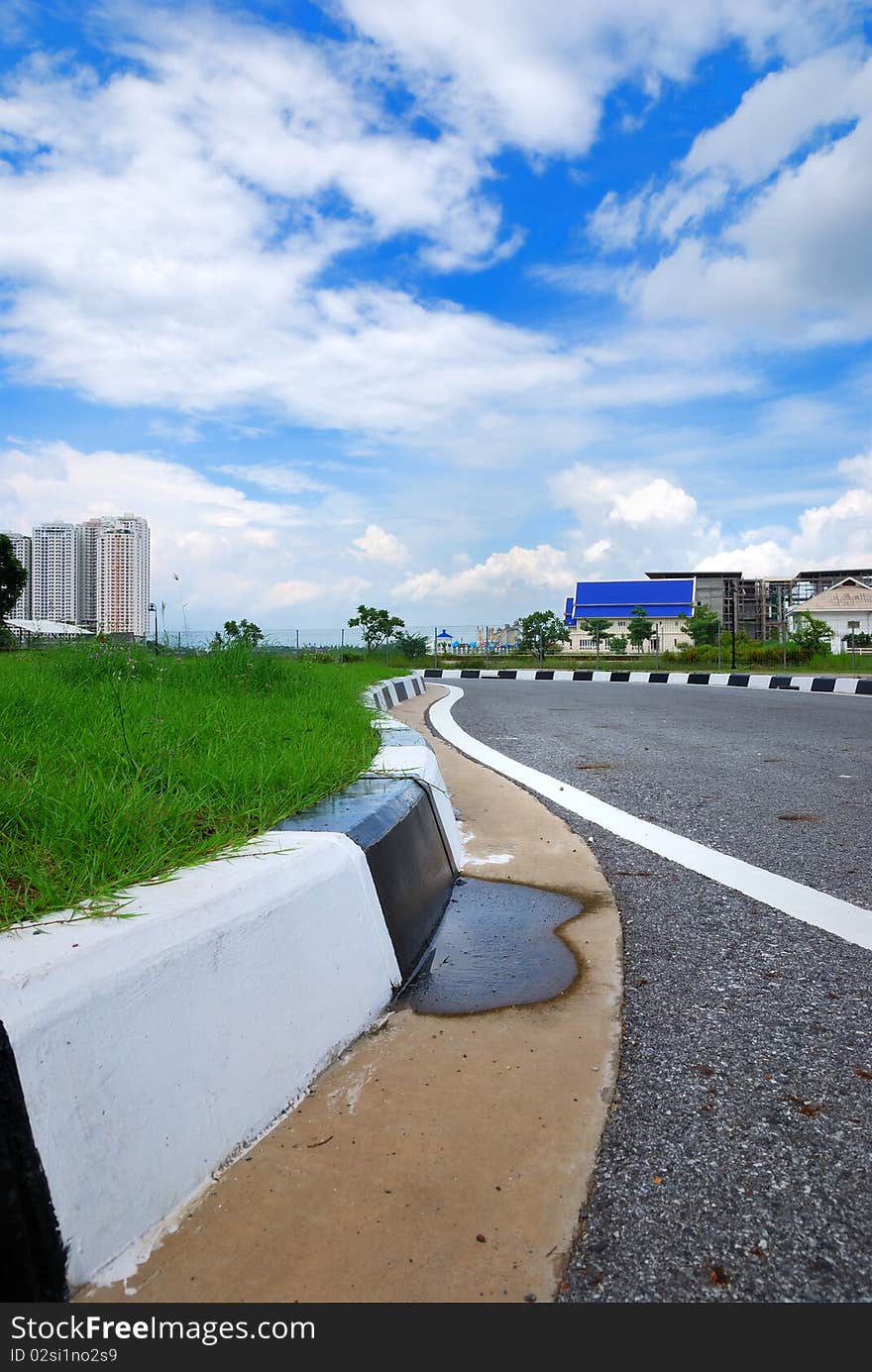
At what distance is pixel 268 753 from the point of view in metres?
3.42

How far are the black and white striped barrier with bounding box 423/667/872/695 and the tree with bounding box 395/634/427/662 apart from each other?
20.8ft

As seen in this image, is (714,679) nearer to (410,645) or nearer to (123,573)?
(410,645)

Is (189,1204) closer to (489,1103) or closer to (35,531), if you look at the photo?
(489,1103)

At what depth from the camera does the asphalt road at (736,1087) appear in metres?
1.30

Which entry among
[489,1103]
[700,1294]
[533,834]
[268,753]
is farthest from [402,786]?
[700,1294]

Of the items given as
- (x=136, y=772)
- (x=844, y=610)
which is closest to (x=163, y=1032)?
(x=136, y=772)

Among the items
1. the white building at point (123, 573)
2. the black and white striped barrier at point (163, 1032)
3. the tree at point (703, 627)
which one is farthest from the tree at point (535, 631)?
the black and white striped barrier at point (163, 1032)

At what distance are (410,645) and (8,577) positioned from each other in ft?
81.6

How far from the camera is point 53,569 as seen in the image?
9300cm

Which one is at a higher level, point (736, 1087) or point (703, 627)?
point (703, 627)

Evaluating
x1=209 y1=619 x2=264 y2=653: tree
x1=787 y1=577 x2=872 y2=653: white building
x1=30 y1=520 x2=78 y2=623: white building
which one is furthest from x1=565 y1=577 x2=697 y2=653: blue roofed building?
x1=209 y1=619 x2=264 y2=653: tree

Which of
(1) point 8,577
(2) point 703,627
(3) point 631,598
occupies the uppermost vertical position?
(3) point 631,598

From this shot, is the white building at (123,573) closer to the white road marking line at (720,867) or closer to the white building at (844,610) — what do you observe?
the white road marking line at (720,867)

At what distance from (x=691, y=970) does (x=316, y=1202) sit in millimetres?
1342
